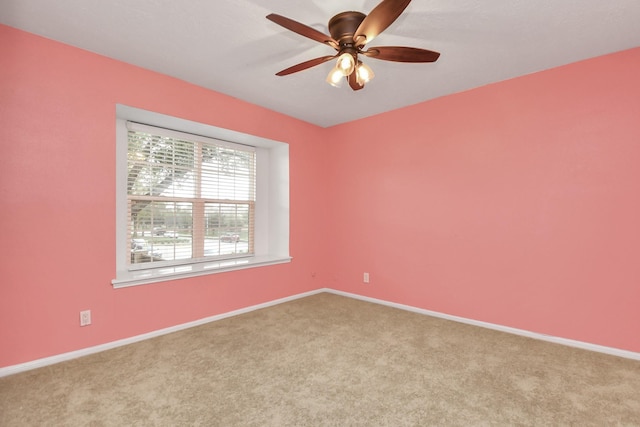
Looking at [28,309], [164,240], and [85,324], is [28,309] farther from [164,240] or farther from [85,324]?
[164,240]

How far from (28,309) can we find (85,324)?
386 mm

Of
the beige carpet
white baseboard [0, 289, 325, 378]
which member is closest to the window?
white baseboard [0, 289, 325, 378]

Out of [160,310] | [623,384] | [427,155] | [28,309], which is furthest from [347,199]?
[28,309]

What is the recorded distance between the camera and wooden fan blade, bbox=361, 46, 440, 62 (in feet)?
6.06

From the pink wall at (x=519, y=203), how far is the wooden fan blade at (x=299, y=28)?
2056 millimetres

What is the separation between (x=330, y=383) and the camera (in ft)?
6.50

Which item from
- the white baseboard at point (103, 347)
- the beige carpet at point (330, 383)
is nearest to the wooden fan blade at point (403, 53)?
the beige carpet at point (330, 383)

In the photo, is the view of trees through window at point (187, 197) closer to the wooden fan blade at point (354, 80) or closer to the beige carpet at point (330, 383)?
the beige carpet at point (330, 383)

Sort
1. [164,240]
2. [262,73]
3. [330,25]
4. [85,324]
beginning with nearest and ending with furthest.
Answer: [330,25]
[85,324]
[262,73]
[164,240]

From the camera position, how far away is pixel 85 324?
7.79 feet

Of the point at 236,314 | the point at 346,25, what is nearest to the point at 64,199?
the point at 236,314

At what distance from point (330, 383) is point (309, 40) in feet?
8.36

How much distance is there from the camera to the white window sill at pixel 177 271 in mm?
2624

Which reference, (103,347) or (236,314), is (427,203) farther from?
(103,347)
